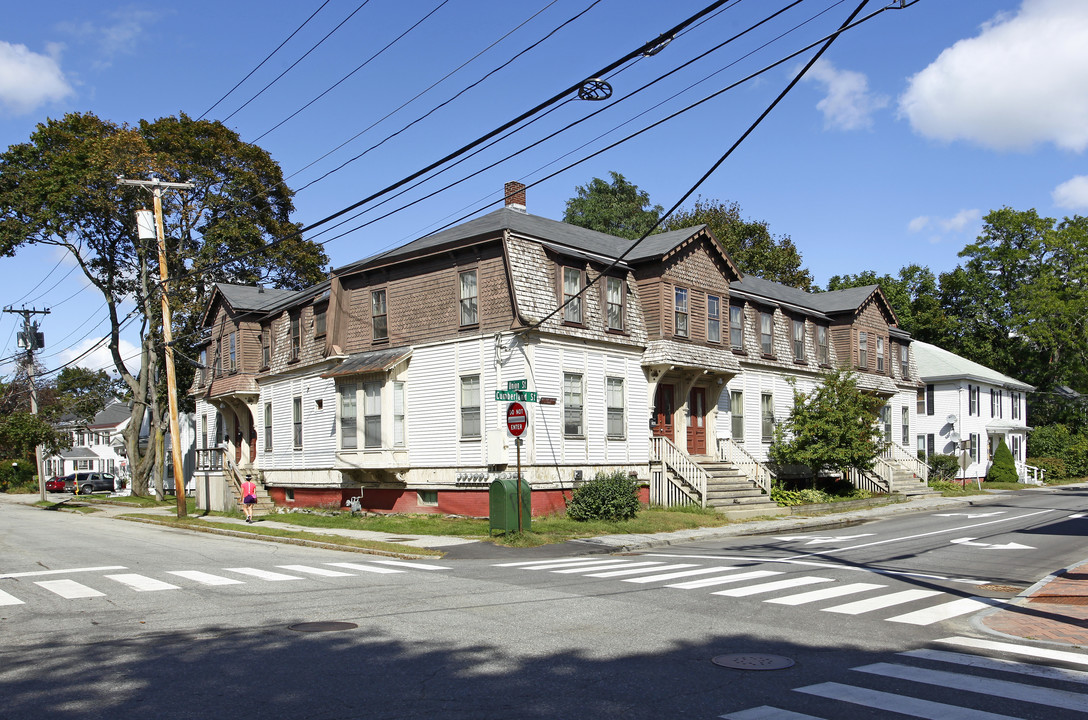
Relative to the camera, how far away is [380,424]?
26.9 m

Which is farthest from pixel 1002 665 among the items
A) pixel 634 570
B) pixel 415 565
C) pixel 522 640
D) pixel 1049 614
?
pixel 415 565

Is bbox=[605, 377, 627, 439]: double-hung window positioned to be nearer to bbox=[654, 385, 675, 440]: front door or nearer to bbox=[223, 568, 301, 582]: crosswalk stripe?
bbox=[654, 385, 675, 440]: front door

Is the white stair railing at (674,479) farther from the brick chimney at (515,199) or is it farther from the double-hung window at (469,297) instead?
the brick chimney at (515,199)

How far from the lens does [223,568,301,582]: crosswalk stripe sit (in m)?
14.4

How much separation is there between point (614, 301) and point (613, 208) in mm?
38482

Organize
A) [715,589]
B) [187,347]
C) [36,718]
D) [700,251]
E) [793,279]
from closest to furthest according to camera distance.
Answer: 1. [36,718]
2. [715,589]
3. [700,251]
4. [187,347]
5. [793,279]

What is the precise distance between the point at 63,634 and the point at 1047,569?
16.4m

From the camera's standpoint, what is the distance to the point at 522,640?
9.16 m

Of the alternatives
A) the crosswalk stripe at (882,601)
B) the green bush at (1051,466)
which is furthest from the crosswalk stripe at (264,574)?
the green bush at (1051,466)

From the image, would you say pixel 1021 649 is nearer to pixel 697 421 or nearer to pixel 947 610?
pixel 947 610

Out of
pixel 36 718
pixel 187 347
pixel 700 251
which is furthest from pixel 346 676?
pixel 187 347

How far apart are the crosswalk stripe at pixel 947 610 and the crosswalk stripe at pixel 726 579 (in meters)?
3.21

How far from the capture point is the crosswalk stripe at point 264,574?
567 inches

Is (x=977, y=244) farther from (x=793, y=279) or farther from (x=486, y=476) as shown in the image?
(x=486, y=476)
